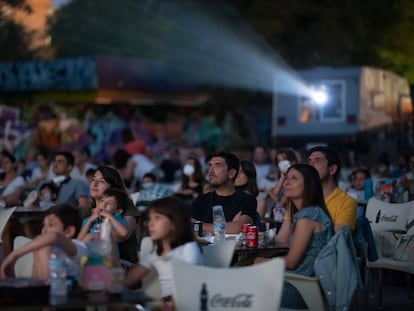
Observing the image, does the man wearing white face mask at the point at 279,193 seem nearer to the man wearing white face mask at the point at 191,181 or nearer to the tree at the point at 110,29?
the man wearing white face mask at the point at 191,181

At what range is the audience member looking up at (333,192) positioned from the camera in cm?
954

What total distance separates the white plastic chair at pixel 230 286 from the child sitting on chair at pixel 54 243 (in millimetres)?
747

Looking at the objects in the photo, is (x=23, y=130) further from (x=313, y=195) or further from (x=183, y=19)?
(x=313, y=195)

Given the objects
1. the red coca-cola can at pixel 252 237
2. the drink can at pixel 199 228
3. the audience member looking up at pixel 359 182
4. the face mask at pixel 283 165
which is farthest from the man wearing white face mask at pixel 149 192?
the red coca-cola can at pixel 252 237

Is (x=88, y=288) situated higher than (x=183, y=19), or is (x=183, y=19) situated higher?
(x=183, y=19)

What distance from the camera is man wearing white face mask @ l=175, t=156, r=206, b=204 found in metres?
18.4

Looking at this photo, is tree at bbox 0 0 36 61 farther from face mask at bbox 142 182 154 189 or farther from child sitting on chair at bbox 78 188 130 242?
child sitting on chair at bbox 78 188 130 242

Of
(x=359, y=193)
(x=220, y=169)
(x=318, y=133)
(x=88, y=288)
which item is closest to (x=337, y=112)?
(x=318, y=133)

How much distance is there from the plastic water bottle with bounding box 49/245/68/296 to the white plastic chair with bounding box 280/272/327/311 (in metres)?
2.06

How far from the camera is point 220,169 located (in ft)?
35.7

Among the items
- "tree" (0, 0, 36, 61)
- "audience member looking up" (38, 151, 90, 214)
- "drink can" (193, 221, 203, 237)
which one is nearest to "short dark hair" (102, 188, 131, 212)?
"drink can" (193, 221, 203, 237)

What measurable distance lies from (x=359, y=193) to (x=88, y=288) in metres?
10.2

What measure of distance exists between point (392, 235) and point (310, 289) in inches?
150

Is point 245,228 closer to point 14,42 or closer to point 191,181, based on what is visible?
point 191,181
